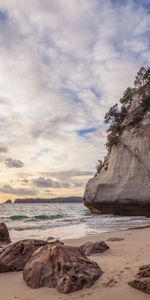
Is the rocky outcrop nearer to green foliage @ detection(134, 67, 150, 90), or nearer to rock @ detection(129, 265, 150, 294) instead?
rock @ detection(129, 265, 150, 294)

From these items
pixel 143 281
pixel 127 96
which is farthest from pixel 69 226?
pixel 127 96

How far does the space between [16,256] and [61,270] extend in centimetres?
181

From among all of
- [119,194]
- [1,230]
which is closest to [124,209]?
[119,194]

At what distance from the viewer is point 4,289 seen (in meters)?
5.06

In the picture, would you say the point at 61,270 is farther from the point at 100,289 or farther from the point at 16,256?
the point at 16,256

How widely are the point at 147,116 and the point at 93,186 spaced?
7.07 meters

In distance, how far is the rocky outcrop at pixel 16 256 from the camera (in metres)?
6.11

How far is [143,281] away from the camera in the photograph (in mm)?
4383

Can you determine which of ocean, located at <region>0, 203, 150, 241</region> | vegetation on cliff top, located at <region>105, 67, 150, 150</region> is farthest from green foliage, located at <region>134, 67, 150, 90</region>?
ocean, located at <region>0, 203, 150, 241</region>

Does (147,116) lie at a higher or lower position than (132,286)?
higher

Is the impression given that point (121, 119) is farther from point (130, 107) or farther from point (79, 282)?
point (79, 282)

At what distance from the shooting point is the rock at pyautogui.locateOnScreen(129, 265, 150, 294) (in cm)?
430

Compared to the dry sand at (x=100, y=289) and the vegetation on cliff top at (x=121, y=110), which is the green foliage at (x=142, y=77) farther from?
the dry sand at (x=100, y=289)

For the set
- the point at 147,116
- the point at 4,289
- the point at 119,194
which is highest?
the point at 147,116
